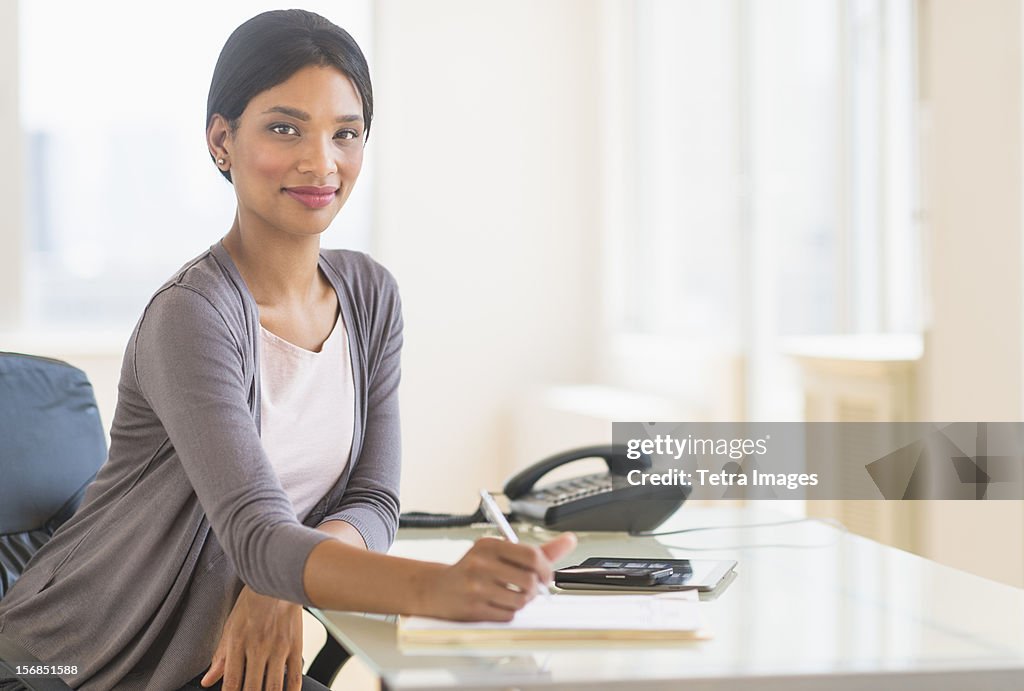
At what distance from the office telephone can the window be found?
3170 mm

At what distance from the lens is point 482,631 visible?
1007 mm

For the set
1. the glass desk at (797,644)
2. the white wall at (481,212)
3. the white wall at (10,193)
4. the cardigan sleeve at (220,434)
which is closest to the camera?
the glass desk at (797,644)

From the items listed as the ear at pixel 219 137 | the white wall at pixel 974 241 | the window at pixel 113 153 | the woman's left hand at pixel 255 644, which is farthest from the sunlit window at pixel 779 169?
the woman's left hand at pixel 255 644

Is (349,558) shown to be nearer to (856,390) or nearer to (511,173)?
(856,390)

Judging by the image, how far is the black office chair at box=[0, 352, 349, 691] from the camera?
1598 millimetres

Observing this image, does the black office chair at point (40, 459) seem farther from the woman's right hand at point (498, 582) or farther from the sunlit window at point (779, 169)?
the sunlit window at point (779, 169)

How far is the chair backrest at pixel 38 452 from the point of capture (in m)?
1.60

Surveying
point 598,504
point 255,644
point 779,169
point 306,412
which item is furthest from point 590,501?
point 779,169

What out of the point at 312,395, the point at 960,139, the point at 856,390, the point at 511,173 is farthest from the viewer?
the point at 511,173

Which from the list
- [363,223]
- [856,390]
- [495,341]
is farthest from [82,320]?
[856,390]

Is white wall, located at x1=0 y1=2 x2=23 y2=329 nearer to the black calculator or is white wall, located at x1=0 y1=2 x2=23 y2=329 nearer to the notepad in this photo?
the black calculator

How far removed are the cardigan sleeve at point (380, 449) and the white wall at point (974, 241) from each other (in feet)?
4.67

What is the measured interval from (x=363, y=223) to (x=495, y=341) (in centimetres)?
75

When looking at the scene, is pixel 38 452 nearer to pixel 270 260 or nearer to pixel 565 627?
pixel 270 260
